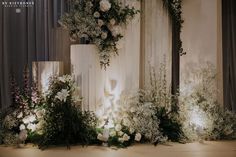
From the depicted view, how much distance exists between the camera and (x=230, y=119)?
4484mm

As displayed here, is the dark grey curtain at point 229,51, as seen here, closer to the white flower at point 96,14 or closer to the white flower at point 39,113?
the white flower at point 96,14

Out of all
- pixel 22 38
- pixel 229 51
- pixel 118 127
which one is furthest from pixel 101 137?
pixel 229 51

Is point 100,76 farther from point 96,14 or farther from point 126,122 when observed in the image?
point 96,14

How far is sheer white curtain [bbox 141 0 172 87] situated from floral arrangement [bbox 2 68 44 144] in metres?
1.46

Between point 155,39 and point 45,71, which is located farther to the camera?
point 155,39

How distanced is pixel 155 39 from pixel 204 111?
1.17 meters

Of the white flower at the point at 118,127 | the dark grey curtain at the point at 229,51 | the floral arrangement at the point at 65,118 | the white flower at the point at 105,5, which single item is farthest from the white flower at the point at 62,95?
the dark grey curtain at the point at 229,51

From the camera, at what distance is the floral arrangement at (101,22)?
13.3ft

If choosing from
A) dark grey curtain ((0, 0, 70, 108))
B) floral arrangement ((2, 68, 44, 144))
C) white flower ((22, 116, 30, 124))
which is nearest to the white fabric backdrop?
floral arrangement ((2, 68, 44, 144))

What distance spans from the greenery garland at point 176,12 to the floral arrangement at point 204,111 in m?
0.43

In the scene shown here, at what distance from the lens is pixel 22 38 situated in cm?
520

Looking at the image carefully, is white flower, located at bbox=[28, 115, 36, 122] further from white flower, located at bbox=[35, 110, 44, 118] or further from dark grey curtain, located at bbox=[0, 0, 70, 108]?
dark grey curtain, located at bbox=[0, 0, 70, 108]

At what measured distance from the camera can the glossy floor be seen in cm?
367

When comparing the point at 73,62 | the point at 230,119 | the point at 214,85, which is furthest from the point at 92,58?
the point at 230,119
